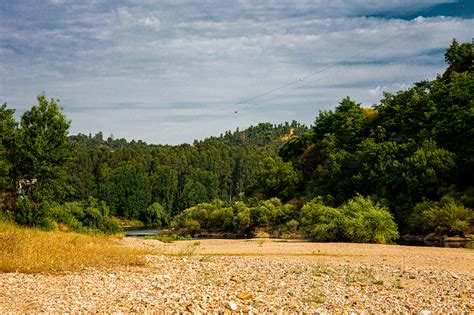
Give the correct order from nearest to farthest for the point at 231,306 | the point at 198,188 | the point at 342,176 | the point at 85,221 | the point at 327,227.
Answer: the point at 231,306 → the point at 327,227 → the point at 85,221 → the point at 342,176 → the point at 198,188

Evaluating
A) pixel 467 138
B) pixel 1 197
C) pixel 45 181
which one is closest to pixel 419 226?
pixel 467 138

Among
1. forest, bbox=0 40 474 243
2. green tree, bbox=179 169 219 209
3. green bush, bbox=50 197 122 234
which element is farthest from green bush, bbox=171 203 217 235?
green tree, bbox=179 169 219 209

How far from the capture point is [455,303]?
38.4 feet

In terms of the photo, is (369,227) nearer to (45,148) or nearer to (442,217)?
(442,217)

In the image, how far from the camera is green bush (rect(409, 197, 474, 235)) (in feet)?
139

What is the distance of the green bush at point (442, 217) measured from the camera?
4251 centimetres

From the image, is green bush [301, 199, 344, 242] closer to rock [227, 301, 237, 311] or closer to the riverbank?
the riverbank

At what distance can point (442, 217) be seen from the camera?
144 feet

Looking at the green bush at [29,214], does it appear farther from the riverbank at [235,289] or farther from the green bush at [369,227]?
the green bush at [369,227]

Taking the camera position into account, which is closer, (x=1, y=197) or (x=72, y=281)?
(x=72, y=281)

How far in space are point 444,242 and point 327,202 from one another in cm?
2431

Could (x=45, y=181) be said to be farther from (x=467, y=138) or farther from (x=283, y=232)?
(x=467, y=138)

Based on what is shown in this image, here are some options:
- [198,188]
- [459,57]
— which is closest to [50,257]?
[459,57]

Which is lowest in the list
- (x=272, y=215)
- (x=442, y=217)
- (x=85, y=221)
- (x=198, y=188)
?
(x=85, y=221)
